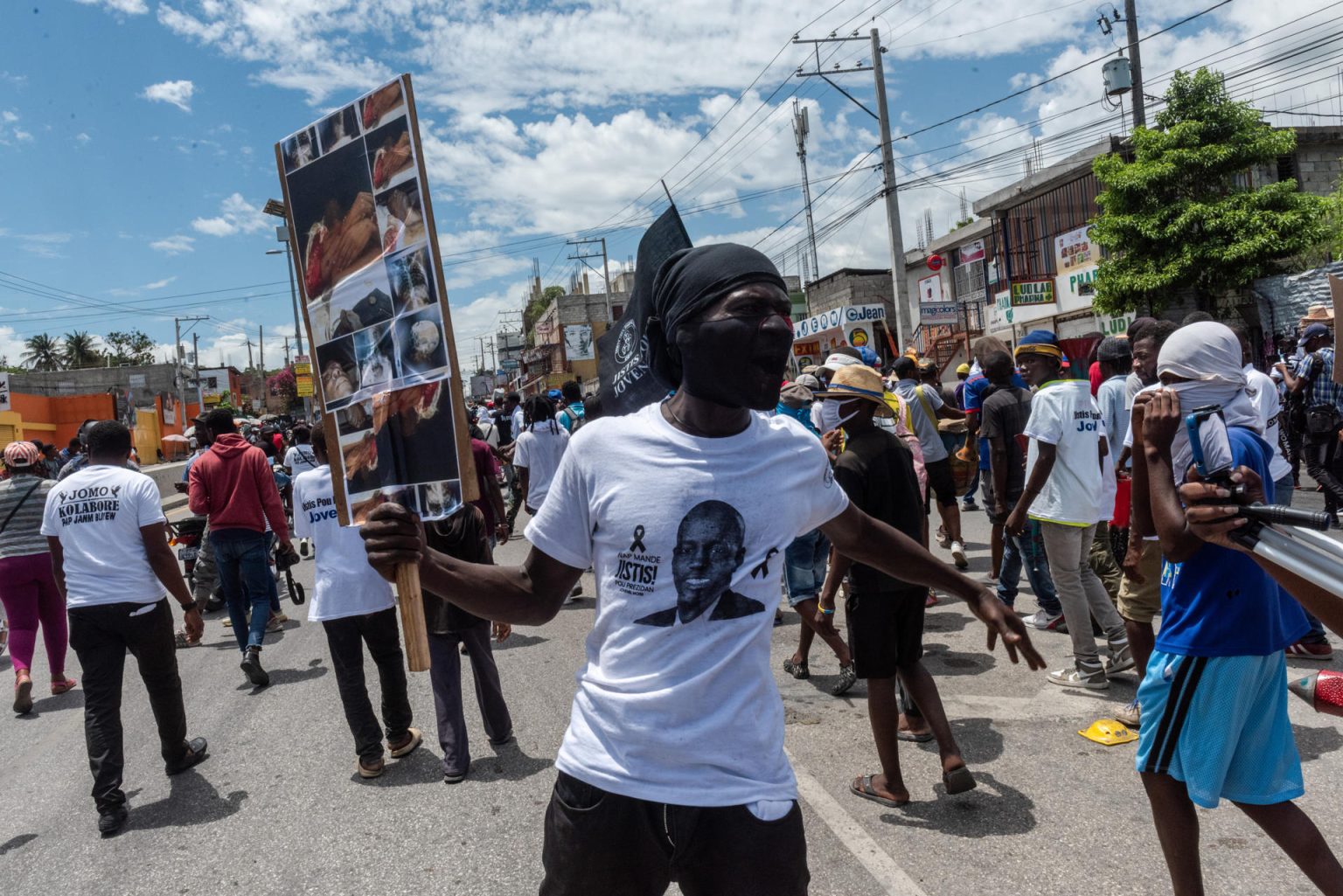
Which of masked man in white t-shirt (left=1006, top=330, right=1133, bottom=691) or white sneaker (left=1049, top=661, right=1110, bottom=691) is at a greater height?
masked man in white t-shirt (left=1006, top=330, right=1133, bottom=691)

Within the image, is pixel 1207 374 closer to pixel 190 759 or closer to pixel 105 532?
pixel 105 532

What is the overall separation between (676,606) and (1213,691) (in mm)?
1705

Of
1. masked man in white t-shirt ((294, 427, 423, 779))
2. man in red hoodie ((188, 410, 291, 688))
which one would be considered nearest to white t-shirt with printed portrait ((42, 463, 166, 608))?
masked man in white t-shirt ((294, 427, 423, 779))

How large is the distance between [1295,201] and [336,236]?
20815 mm

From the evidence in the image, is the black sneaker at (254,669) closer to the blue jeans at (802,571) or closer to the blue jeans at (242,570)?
the blue jeans at (242,570)

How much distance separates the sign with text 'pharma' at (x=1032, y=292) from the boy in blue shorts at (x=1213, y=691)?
22.6 metres

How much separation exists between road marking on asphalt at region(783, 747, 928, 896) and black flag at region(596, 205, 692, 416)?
1.94 meters

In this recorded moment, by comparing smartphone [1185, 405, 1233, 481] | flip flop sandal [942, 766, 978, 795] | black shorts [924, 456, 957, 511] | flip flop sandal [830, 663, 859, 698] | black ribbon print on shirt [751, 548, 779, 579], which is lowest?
flip flop sandal [830, 663, 859, 698]

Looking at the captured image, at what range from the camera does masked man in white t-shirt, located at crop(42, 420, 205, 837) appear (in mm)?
4703

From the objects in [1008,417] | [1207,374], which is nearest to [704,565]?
[1207,374]

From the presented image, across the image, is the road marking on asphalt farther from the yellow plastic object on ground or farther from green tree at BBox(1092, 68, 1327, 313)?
green tree at BBox(1092, 68, 1327, 313)

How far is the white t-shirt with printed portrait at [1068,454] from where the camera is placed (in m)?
5.27

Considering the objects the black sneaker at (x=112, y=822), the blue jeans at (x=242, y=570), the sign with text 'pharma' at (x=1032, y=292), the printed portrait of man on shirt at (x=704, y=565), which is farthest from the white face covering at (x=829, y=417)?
the sign with text 'pharma' at (x=1032, y=292)

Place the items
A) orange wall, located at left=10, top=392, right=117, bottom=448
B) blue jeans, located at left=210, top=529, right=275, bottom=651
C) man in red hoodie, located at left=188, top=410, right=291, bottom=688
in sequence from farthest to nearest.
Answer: orange wall, located at left=10, top=392, right=117, bottom=448, blue jeans, located at left=210, top=529, right=275, bottom=651, man in red hoodie, located at left=188, top=410, right=291, bottom=688
